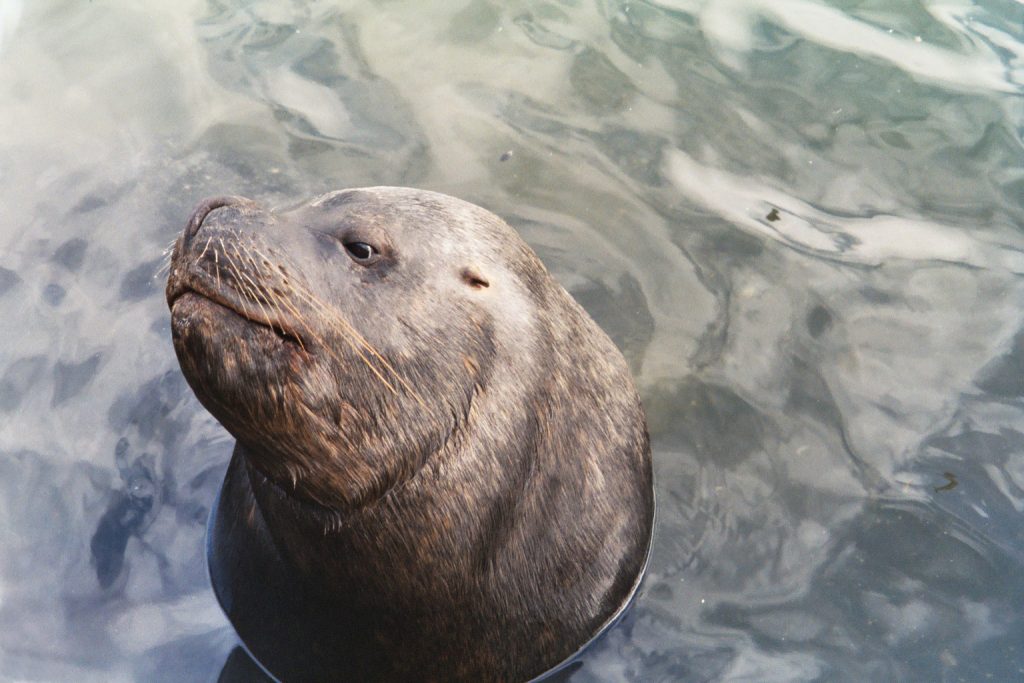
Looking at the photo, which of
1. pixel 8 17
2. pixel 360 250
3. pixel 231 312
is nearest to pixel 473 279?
pixel 360 250

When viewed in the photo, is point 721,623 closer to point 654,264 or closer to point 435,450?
point 435,450

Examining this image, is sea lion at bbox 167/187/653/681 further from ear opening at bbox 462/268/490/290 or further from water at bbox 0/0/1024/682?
water at bbox 0/0/1024/682

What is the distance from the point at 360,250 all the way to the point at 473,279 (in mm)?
409

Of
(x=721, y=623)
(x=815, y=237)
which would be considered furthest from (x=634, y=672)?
(x=815, y=237)

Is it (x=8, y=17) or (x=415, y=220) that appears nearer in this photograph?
(x=415, y=220)

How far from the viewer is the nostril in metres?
3.76

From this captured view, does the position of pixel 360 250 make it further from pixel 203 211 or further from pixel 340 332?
pixel 203 211

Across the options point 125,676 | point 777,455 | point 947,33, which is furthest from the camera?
point 947,33

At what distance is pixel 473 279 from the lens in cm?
414

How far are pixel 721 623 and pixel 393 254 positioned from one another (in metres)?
2.13

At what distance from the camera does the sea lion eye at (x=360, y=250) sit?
12.9ft

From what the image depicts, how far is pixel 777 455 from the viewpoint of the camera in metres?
5.64

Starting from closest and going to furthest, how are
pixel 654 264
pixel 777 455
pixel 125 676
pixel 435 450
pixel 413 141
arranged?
pixel 435 450
pixel 125 676
pixel 777 455
pixel 654 264
pixel 413 141

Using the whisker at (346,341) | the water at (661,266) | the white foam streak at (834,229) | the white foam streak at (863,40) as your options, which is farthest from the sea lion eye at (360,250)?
the white foam streak at (863,40)
